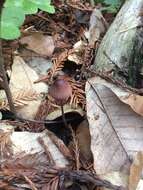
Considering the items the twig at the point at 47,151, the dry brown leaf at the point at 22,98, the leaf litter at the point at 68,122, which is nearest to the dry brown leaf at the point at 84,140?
the leaf litter at the point at 68,122

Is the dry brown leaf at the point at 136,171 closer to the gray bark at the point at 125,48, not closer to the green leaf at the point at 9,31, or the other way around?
the gray bark at the point at 125,48

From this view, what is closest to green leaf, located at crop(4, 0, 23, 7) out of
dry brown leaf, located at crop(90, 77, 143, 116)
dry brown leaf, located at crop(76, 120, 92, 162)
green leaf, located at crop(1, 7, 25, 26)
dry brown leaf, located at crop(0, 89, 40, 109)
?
green leaf, located at crop(1, 7, 25, 26)

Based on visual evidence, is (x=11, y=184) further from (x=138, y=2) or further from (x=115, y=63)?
(x=138, y=2)

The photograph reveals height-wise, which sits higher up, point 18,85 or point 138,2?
point 138,2

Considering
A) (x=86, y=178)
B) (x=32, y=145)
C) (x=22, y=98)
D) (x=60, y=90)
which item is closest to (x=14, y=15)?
(x=22, y=98)

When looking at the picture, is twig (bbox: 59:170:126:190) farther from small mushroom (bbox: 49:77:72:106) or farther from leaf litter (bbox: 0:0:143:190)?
small mushroom (bbox: 49:77:72:106)

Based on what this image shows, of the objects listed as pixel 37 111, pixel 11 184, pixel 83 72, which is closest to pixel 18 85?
pixel 37 111

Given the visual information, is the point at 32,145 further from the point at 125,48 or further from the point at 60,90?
the point at 125,48

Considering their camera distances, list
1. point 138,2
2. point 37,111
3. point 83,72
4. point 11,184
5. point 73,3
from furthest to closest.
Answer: point 73,3 → point 138,2 → point 83,72 → point 37,111 → point 11,184

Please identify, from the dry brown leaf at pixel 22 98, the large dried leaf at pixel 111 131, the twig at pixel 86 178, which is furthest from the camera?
the dry brown leaf at pixel 22 98
